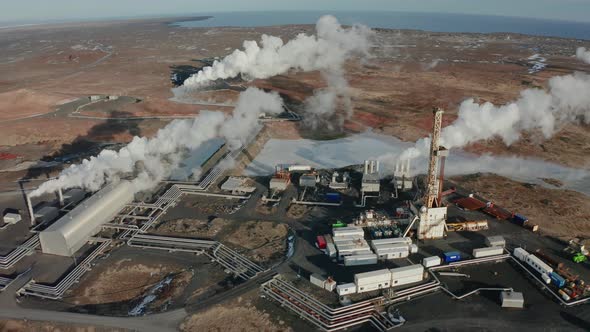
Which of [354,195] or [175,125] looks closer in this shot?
[354,195]

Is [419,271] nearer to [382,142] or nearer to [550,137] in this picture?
[382,142]

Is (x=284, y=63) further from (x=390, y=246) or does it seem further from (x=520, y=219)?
(x=390, y=246)

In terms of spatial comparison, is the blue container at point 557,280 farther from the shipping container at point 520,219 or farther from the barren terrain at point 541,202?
the shipping container at point 520,219

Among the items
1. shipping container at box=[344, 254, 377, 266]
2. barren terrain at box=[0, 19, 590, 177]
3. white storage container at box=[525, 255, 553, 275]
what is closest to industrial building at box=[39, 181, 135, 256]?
shipping container at box=[344, 254, 377, 266]

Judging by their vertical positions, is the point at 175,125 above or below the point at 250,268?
above

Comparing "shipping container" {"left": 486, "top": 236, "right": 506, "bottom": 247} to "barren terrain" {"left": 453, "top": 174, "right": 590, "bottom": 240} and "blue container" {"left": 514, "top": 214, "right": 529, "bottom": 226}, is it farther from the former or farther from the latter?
"barren terrain" {"left": 453, "top": 174, "right": 590, "bottom": 240}

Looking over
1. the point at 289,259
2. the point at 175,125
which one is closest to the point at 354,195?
the point at 289,259
